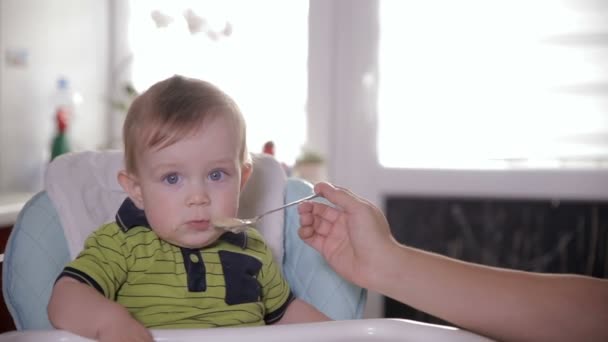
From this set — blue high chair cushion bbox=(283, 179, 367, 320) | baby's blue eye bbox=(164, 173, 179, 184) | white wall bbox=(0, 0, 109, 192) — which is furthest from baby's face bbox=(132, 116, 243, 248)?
white wall bbox=(0, 0, 109, 192)

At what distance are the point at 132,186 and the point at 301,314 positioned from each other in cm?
33

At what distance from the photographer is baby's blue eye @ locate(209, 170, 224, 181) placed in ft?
3.54

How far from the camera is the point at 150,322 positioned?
1076mm

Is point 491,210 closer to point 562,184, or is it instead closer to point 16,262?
point 562,184

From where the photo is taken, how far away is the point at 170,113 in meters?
1.05

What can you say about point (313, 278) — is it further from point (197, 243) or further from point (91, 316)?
point (91, 316)

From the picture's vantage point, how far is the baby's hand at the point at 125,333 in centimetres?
91

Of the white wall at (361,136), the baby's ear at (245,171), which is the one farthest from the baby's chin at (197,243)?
the white wall at (361,136)

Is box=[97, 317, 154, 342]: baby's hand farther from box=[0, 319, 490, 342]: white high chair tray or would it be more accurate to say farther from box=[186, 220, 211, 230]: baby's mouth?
box=[186, 220, 211, 230]: baby's mouth

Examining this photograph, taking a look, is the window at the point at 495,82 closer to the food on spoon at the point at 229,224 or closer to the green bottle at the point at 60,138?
the green bottle at the point at 60,138

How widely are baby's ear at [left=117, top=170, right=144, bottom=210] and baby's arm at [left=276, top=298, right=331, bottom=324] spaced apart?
28cm

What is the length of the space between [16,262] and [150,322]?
0.24 meters

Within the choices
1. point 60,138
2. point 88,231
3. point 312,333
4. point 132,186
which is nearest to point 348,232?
point 312,333

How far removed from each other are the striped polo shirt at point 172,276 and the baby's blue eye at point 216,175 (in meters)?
0.11
